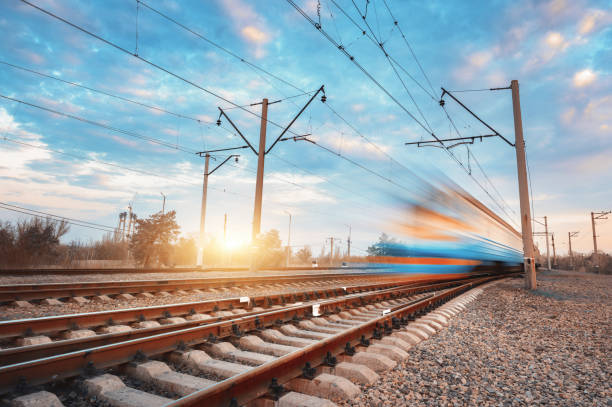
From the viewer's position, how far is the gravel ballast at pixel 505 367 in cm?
344

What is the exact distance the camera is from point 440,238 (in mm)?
15016

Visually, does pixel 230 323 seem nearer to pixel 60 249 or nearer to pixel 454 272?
pixel 454 272

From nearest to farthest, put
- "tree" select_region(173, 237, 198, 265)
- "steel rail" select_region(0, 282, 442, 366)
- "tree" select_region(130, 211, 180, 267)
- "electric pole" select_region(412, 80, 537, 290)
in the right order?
1. "steel rail" select_region(0, 282, 442, 366)
2. "electric pole" select_region(412, 80, 537, 290)
3. "tree" select_region(130, 211, 180, 267)
4. "tree" select_region(173, 237, 198, 265)

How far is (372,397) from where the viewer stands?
10.7 feet

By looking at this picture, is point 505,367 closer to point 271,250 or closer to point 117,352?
point 117,352

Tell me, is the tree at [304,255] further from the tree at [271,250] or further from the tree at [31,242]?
the tree at [31,242]

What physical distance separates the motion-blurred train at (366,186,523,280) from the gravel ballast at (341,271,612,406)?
629 cm

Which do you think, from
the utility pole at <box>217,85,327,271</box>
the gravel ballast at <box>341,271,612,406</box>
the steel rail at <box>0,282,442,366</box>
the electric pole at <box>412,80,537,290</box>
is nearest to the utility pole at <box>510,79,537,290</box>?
the electric pole at <box>412,80,537,290</box>

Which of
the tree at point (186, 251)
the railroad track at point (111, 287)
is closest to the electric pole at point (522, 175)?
the railroad track at point (111, 287)

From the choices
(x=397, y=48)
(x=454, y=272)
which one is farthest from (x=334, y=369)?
(x=454, y=272)

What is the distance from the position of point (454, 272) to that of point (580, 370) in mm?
12398

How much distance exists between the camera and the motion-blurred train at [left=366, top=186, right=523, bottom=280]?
14312mm

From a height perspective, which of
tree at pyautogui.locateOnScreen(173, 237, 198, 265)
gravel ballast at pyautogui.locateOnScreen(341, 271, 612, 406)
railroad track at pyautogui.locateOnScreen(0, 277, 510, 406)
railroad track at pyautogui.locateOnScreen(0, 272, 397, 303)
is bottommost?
gravel ballast at pyautogui.locateOnScreen(341, 271, 612, 406)

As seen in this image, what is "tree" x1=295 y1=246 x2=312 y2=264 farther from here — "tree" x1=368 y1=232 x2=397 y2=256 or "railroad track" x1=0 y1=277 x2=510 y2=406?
"railroad track" x1=0 y1=277 x2=510 y2=406
